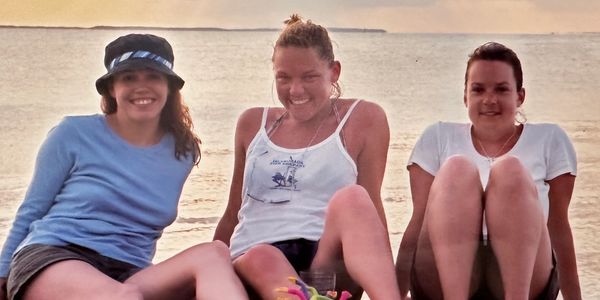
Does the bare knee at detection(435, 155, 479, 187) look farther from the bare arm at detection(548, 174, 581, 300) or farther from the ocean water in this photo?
the ocean water

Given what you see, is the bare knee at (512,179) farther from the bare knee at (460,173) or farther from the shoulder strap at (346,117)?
the shoulder strap at (346,117)

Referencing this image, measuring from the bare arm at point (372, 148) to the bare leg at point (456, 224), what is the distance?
0.32 m

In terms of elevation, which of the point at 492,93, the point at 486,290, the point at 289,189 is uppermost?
the point at 492,93

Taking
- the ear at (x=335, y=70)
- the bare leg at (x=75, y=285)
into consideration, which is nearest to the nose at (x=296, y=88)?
the ear at (x=335, y=70)

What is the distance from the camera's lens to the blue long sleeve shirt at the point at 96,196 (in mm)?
2490

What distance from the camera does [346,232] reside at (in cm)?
235

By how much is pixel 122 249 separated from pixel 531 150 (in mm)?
1069

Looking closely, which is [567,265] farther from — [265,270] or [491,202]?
[265,270]

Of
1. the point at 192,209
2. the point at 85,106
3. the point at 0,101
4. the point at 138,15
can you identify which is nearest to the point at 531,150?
the point at 138,15

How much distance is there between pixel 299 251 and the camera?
256cm

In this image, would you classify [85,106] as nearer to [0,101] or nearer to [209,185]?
[0,101]

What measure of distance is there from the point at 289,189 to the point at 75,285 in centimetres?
63

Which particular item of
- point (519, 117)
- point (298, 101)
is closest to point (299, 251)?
point (298, 101)

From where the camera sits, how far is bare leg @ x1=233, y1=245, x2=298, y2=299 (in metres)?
2.35
